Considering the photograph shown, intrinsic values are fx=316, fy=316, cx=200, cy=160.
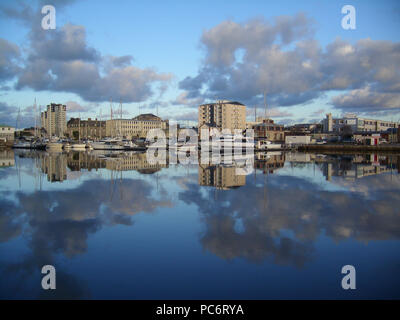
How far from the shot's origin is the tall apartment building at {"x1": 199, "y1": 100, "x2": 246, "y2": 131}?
125m

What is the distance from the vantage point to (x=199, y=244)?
7.06 m

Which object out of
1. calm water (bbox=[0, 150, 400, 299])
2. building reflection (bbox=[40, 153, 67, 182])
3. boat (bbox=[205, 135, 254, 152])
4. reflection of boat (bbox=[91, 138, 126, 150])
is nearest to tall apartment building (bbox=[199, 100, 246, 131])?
boat (bbox=[205, 135, 254, 152])

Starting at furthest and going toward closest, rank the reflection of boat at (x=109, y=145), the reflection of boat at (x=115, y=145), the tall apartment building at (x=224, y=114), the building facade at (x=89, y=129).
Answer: the building facade at (x=89, y=129) → the tall apartment building at (x=224, y=114) → the reflection of boat at (x=109, y=145) → the reflection of boat at (x=115, y=145)

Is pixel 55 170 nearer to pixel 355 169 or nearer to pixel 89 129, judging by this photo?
pixel 355 169

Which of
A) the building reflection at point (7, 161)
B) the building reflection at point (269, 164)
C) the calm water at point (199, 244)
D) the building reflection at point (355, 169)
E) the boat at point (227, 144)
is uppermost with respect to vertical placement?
the boat at point (227, 144)

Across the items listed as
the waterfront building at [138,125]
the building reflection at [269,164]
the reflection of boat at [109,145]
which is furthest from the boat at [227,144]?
the waterfront building at [138,125]

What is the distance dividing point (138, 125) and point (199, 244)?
142672mm

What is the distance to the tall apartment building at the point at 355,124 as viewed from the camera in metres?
116

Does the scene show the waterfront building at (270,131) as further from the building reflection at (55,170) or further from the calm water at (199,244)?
the calm water at (199,244)

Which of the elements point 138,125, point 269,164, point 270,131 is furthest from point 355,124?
point 269,164

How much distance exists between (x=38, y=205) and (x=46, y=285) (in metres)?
6.87

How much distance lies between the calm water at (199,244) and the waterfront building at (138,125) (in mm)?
127603
